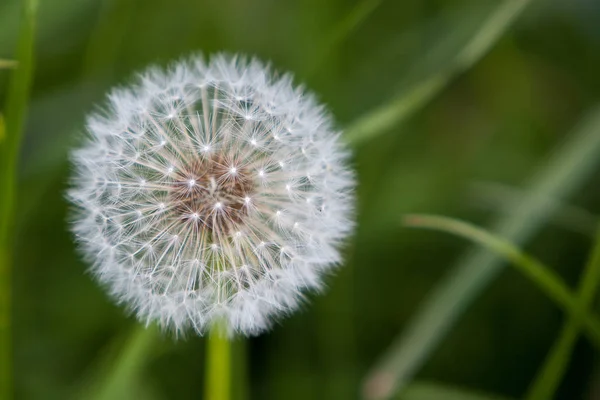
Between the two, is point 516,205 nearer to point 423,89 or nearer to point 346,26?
point 423,89

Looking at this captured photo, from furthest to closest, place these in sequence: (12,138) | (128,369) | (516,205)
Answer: (516,205), (128,369), (12,138)

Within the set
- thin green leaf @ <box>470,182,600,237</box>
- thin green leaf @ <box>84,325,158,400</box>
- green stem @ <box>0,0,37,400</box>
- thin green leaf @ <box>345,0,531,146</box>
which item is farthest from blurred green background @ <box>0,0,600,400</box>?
green stem @ <box>0,0,37,400</box>

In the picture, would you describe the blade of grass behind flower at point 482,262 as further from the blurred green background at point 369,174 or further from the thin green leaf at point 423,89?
the thin green leaf at point 423,89

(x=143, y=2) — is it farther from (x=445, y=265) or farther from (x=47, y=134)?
(x=445, y=265)

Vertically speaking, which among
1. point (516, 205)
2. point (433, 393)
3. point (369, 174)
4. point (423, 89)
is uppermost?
point (369, 174)

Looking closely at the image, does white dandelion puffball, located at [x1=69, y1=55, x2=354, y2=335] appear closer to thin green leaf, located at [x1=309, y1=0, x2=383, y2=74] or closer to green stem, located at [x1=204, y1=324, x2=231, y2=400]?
green stem, located at [x1=204, y1=324, x2=231, y2=400]

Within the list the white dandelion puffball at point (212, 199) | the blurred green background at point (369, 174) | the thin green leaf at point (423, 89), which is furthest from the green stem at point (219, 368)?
the thin green leaf at point (423, 89)

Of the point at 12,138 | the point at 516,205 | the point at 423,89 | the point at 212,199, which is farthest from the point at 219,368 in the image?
the point at 516,205
